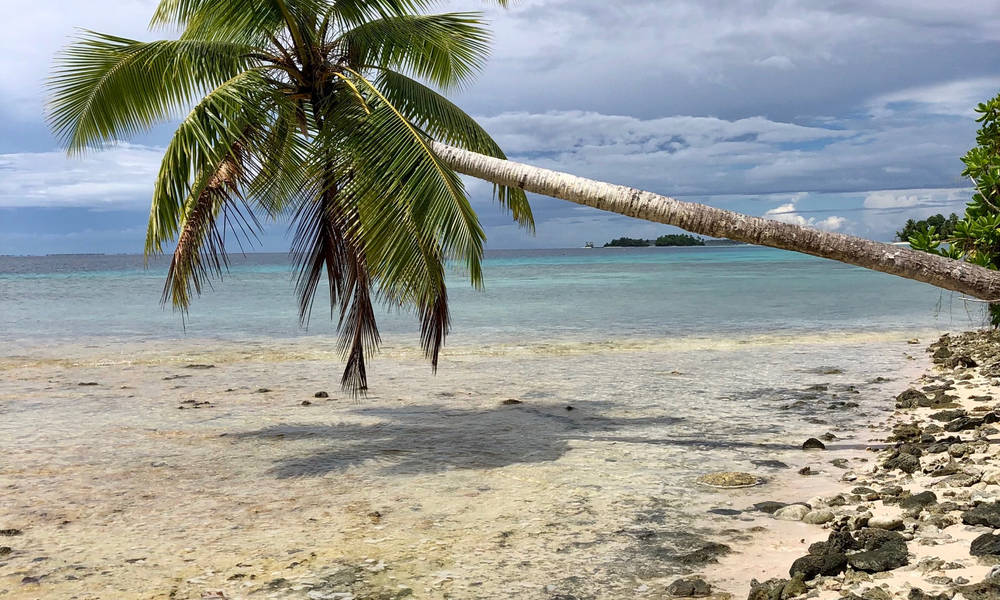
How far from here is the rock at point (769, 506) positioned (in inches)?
214

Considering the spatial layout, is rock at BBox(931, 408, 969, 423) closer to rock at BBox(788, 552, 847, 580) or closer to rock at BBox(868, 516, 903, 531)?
rock at BBox(868, 516, 903, 531)

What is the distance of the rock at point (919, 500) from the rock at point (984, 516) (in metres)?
0.36

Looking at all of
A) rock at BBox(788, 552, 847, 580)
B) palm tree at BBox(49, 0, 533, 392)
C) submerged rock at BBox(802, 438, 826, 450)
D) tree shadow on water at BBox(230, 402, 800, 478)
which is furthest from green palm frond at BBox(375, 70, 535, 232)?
rock at BBox(788, 552, 847, 580)

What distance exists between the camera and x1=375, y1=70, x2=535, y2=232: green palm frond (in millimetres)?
8477

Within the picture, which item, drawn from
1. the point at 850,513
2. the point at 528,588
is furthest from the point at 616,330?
the point at 528,588

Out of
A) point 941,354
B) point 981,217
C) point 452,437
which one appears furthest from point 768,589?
→ point 941,354

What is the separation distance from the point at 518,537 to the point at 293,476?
2595 millimetres

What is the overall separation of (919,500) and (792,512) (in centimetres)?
82

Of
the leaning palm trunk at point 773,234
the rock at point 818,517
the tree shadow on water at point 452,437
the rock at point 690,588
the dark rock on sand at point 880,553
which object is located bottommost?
the tree shadow on water at point 452,437

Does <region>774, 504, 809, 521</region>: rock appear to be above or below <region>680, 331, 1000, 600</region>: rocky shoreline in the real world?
below

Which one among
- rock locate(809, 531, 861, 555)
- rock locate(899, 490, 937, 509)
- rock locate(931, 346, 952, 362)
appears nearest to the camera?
rock locate(809, 531, 861, 555)

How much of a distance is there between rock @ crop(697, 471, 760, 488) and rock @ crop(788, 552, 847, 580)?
6.83 ft

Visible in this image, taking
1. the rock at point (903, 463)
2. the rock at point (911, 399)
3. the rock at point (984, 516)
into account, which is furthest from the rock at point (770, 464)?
the rock at point (911, 399)

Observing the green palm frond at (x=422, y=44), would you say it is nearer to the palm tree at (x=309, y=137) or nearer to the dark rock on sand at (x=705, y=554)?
the palm tree at (x=309, y=137)
